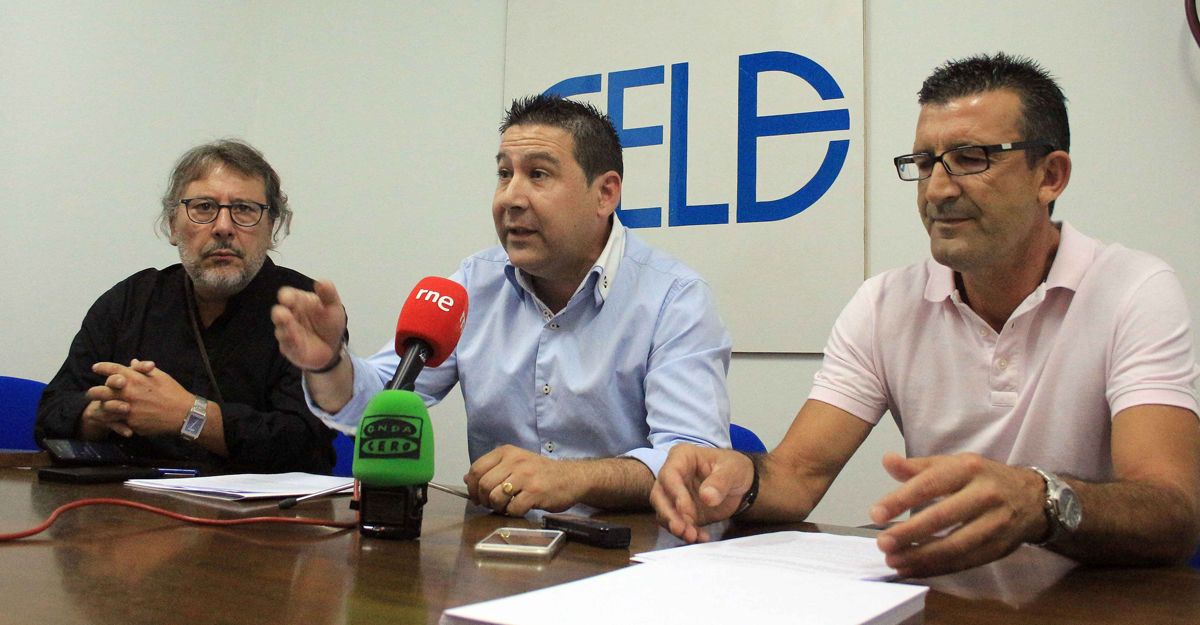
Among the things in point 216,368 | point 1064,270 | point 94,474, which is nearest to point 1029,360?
point 1064,270

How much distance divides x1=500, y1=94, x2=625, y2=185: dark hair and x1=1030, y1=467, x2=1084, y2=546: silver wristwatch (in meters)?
1.28

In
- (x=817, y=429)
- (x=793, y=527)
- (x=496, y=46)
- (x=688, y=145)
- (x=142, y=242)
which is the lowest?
(x=793, y=527)

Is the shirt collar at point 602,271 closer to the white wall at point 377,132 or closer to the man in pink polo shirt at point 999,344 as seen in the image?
the man in pink polo shirt at point 999,344

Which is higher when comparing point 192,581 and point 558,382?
point 558,382

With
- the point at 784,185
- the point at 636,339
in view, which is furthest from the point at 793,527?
the point at 784,185

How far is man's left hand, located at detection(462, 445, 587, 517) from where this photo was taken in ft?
4.10

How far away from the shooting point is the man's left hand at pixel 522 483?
49.2 inches

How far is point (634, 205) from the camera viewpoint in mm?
3088

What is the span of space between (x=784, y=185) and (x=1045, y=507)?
1989mm

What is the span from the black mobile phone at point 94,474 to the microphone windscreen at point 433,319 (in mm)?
677

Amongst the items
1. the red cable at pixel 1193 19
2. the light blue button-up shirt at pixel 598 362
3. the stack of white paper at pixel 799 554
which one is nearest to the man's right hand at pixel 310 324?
the light blue button-up shirt at pixel 598 362

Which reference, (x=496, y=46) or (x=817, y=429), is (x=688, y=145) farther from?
(x=817, y=429)

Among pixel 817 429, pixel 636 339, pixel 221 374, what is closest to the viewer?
pixel 817 429

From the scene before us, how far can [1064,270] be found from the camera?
154 cm
